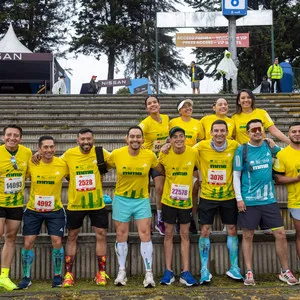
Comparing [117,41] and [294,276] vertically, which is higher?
[117,41]

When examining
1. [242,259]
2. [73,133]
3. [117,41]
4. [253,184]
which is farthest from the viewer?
[117,41]

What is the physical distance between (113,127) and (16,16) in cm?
3039

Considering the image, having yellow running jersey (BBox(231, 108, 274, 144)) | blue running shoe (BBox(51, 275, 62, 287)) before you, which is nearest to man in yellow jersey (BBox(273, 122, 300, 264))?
yellow running jersey (BBox(231, 108, 274, 144))

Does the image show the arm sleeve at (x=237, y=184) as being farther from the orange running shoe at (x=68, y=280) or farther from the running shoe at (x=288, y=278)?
the orange running shoe at (x=68, y=280)

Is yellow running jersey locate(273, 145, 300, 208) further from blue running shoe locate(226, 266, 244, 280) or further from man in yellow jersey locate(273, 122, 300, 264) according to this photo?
blue running shoe locate(226, 266, 244, 280)

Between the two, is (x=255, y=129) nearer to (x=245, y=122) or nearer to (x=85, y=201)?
(x=245, y=122)

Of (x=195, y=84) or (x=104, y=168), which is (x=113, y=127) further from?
(x=195, y=84)

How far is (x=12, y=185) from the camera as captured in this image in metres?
4.71

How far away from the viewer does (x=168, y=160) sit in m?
4.84

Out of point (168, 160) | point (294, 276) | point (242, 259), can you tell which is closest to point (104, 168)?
point (168, 160)

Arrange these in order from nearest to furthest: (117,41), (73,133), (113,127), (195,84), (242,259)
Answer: (242,259), (73,133), (113,127), (195,84), (117,41)

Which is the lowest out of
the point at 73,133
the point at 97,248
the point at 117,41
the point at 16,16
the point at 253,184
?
the point at 97,248

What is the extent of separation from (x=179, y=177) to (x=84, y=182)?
44.2 inches

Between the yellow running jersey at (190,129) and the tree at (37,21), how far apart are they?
109 ft
